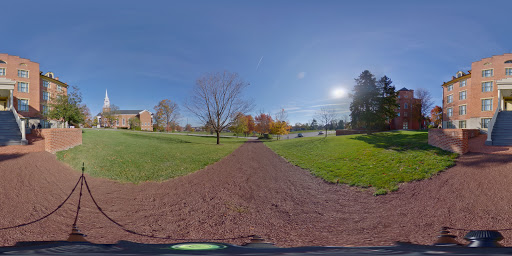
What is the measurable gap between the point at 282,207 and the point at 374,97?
585 inches

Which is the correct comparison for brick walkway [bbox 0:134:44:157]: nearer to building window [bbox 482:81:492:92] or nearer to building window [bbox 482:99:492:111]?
building window [bbox 482:81:492:92]

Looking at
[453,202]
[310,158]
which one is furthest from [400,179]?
[310,158]

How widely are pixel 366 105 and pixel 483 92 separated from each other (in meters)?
6.51

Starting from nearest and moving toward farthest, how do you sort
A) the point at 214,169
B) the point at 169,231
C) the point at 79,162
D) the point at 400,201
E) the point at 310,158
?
the point at 169,231
the point at 400,201
the point at 79,162
the point at 214,169
the point at 310,158

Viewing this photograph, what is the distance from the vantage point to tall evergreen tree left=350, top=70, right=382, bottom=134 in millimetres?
13727

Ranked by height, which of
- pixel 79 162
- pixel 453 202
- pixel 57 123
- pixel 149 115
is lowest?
pixel 453 202

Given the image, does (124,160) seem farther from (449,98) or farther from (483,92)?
(449,98)

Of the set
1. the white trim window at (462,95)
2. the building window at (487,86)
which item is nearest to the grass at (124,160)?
the building window at (487,86)

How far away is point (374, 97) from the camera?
1430 cm

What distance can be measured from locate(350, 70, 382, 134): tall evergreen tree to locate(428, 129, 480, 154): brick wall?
6.93 m

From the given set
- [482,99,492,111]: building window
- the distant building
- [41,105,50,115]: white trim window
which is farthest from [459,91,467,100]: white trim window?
[41,105,50,115]: white trim window

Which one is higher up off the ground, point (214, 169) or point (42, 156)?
point (42, 156)

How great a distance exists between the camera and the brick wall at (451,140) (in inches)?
226

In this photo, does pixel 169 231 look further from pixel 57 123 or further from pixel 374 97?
pixel 374 97
